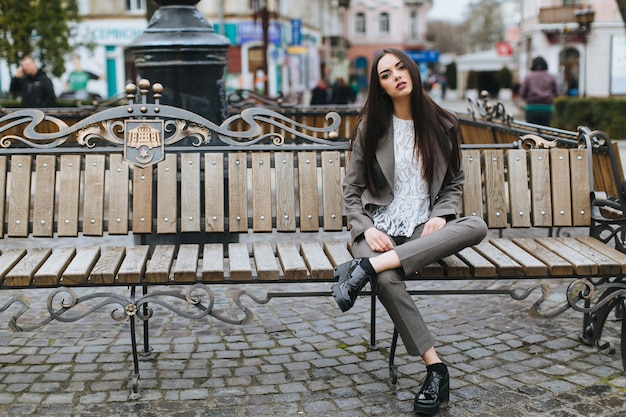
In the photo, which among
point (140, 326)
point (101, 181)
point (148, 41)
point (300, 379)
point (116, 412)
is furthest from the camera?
point (148, 41)

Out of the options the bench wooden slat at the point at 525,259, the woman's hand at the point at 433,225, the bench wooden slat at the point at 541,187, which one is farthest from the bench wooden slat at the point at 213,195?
the bench wooden slat at the point at 541,187

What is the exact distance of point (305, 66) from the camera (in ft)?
167

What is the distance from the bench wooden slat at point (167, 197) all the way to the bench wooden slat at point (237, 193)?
0.93 feet

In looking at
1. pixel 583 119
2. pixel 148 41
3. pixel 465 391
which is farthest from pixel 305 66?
pixel 465 391

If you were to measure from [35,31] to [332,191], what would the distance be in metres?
16.8

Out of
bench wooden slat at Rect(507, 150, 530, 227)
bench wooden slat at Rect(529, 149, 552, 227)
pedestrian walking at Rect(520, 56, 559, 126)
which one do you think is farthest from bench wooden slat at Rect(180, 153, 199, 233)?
pedestrian walking at Rect(520, 56, 559, 126)

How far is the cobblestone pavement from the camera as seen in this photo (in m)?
3.99

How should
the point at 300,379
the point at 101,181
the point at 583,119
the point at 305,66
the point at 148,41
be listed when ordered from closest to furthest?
the point at 300,379
the point at 101,181
the point at 148,41
the point at 583,119
the point at 305,66

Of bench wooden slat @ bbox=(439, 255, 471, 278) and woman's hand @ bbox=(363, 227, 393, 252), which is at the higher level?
woman's hand @ bbox=(363, 227, 393, 252)

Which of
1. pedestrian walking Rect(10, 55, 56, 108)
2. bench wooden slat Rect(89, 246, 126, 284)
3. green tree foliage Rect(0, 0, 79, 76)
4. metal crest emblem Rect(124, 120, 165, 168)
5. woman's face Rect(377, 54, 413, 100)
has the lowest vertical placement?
bench wooden slat Rect(89, 246, 126, 284)

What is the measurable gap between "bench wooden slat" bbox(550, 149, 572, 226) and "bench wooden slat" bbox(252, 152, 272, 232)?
1.59m

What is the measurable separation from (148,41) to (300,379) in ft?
11.7

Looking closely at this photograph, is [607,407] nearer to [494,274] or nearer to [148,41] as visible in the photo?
[494,274]

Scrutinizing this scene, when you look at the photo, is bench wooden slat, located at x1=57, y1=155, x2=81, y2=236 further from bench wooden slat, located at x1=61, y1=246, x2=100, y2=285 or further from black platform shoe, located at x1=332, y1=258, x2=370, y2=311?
black platform shoe, located at x1=332, y1=258, x2=370, y2=311
